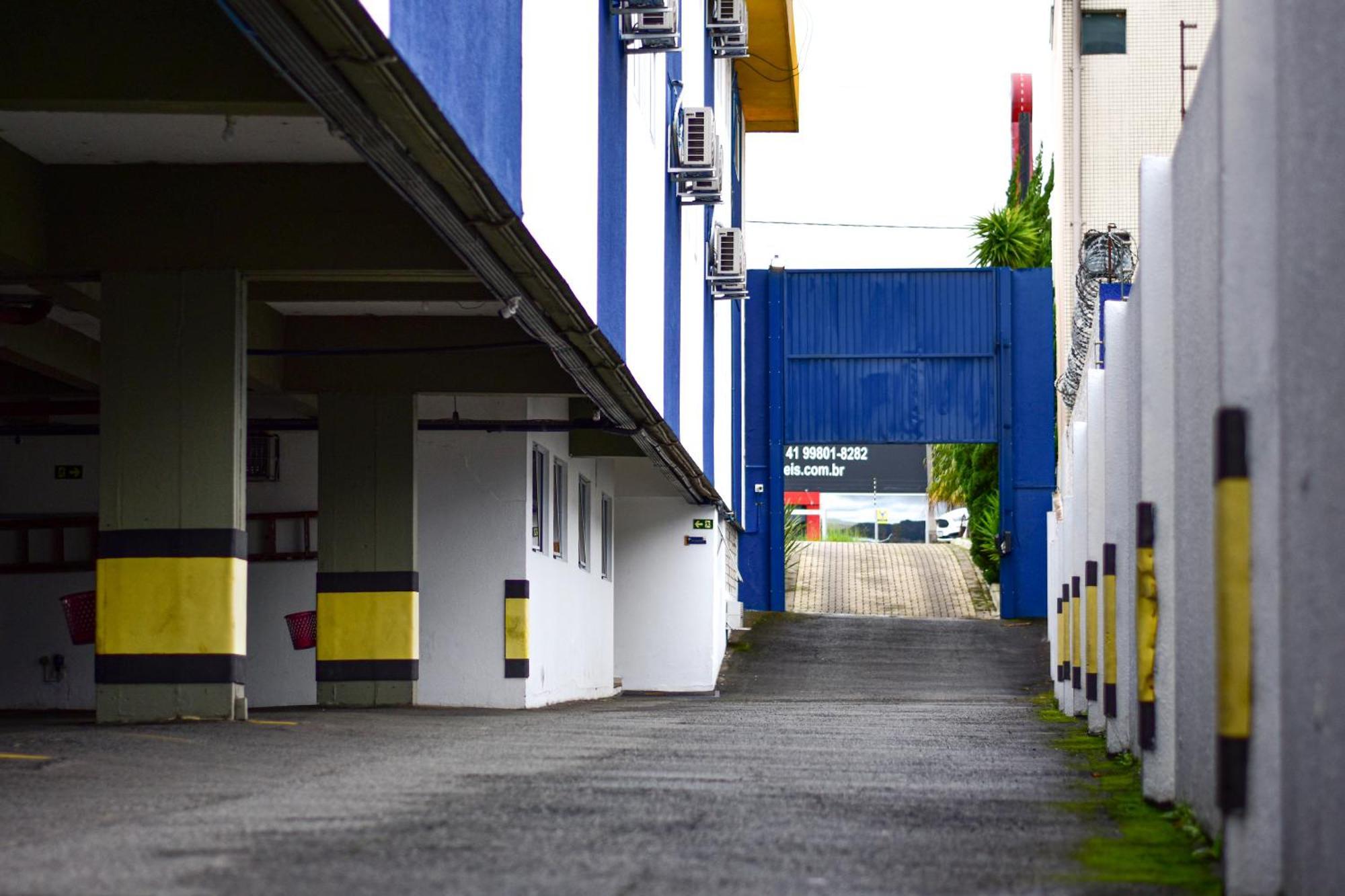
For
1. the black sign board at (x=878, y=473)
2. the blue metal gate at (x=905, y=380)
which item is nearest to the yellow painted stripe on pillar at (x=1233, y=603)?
the blue metal gate at (x=905, y=380)

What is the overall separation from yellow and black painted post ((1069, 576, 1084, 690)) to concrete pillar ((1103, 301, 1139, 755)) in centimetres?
457

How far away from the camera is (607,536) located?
27.7 metres

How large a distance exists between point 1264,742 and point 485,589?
52.4 ft

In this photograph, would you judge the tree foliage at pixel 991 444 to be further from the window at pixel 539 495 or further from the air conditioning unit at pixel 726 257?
the window at pixel 539 495

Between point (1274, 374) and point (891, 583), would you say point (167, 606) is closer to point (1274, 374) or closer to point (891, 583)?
point (1274, 374)

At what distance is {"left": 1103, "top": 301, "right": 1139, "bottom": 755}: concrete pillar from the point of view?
8289 millimetres

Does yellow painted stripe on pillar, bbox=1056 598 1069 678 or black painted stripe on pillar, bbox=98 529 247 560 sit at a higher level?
black painted stripe on pillar, bbox=98 529 247 560

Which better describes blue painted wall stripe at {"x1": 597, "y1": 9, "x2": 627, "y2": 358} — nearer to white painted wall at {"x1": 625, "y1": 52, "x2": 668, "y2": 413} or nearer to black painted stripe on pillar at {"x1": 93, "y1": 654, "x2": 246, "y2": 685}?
white painted wall at {"x1": 625, "y1": 52, "x2": 668, "y2": 413}

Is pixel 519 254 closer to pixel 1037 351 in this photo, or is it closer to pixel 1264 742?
pixel 1264 742

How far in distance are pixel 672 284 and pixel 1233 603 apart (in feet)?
56.3

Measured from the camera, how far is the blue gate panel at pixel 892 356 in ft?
122

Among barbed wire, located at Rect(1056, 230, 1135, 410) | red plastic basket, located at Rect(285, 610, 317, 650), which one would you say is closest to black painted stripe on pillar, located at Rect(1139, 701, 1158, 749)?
barbed wire, located at Rect(1056, 230, 1135, 410)

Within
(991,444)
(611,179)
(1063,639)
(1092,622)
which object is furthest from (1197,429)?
(991,444)

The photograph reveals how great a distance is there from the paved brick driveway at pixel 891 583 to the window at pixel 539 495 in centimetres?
1765
